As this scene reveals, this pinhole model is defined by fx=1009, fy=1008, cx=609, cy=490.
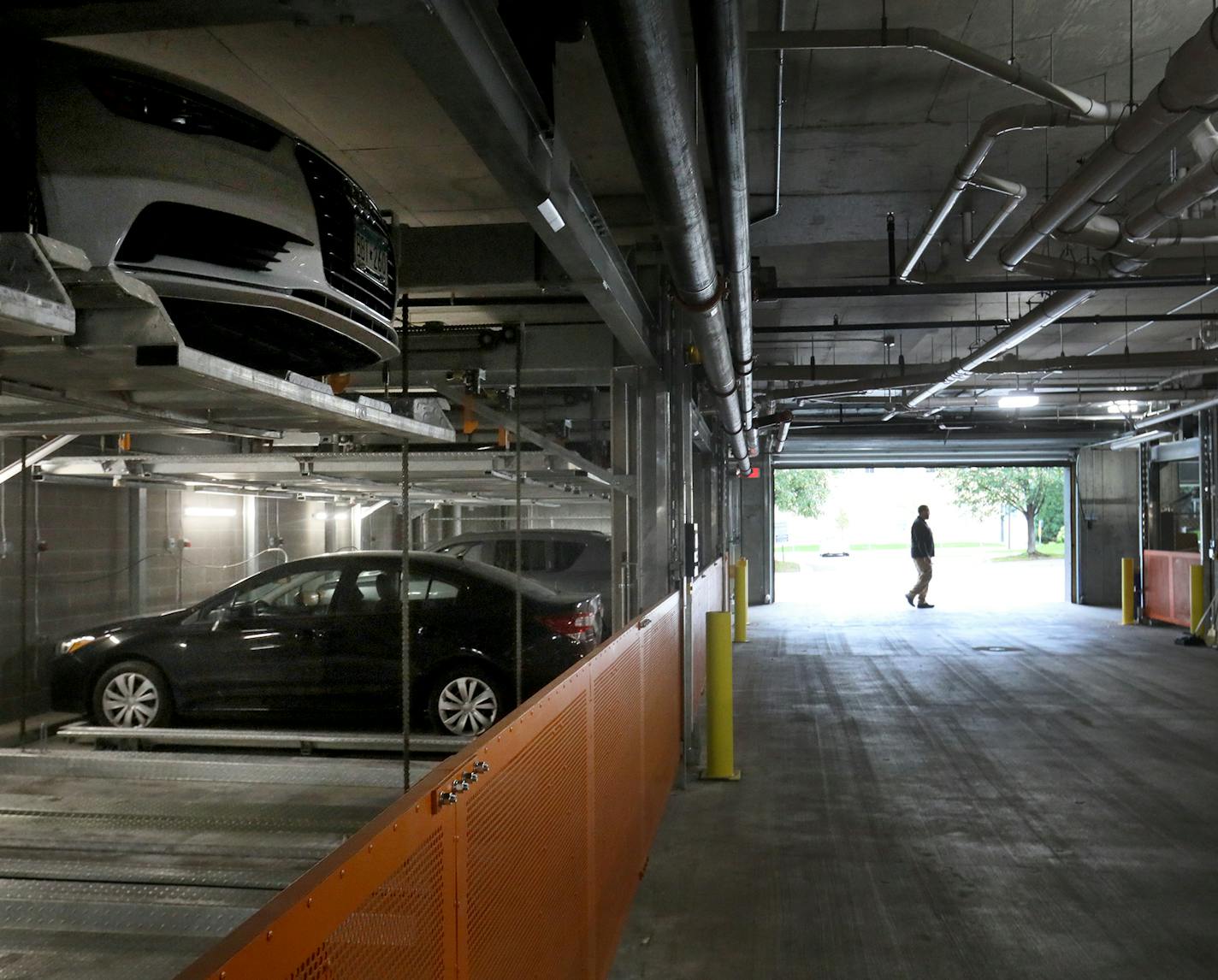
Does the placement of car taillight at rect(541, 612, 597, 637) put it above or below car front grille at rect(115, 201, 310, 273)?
below

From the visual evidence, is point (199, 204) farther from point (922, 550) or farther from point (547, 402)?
point (922, 550)

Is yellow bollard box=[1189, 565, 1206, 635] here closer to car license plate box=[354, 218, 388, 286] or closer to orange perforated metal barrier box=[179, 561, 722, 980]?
orange perforated metal barrier box=[179, 561, 722, 980]

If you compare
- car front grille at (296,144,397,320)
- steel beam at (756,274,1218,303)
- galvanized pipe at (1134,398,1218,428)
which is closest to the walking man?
galvanized pipe at (1134,398,1218,428)

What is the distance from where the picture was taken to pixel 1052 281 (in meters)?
7.52

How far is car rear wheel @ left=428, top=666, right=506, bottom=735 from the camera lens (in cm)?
780

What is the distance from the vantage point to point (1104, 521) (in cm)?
2203

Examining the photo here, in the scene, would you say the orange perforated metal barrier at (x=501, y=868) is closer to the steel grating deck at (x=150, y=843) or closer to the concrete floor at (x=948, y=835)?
the concrete floor at (x=948, y=835)

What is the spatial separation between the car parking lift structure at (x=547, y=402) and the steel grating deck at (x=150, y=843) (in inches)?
1.1

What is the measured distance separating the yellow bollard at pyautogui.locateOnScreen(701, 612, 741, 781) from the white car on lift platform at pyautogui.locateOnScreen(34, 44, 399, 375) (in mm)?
4347

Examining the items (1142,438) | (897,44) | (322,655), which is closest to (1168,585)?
(1142,438)

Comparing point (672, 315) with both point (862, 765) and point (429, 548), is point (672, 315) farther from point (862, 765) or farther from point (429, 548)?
point (429, 548)

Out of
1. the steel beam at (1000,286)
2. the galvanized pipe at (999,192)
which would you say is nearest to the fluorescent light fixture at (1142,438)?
the steel beam at (1000,286)

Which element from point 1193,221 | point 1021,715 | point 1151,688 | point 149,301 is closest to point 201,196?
point 149,301

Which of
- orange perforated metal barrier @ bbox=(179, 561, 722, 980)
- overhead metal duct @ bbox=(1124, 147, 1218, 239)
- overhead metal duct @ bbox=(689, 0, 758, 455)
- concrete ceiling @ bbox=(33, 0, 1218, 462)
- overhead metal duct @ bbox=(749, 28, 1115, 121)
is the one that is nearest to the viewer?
orange perforated metal barrier @ bbox=(179, 561, 722, 980)
